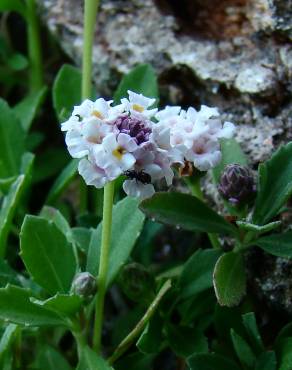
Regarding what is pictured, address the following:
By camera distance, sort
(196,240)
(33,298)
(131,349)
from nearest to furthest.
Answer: (33,298) → (131,349) → (196,240)

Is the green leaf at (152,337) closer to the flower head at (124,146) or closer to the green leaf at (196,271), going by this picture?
the green leaf at (196,271)

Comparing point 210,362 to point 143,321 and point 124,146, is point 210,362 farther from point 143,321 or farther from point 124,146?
point 124,146

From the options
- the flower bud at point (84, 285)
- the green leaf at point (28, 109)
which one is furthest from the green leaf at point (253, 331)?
the green leaf at point (28, 109)

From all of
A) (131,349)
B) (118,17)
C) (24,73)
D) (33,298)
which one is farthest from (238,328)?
(24,73)

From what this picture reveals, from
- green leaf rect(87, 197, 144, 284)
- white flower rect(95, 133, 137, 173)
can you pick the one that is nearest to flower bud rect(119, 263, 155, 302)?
green leaf rect(87, 197, 144, 284)

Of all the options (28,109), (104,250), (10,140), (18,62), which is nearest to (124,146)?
(104,250)

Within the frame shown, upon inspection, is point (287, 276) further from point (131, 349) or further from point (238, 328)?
point (131, 349)

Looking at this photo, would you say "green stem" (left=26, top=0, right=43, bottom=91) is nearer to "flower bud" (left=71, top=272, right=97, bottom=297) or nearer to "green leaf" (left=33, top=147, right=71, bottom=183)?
"green leaf" (left=33, top=147, right=71, bottom=183)

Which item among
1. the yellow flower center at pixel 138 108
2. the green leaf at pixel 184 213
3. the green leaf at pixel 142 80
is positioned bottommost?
the green leaf at pixel 184 213
